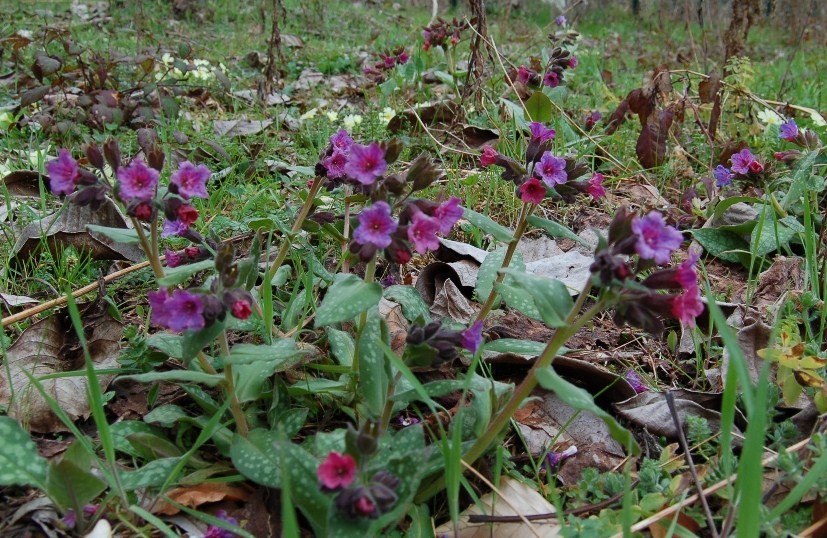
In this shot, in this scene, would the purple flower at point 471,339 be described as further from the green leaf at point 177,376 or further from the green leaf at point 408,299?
the green leaf at point 177,376

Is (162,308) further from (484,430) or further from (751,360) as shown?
(751,360)

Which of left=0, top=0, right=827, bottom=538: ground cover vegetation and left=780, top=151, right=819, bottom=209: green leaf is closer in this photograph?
left=0, top=0, right=827, bottom=538: ground cover vegetation

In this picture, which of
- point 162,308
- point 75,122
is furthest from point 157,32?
point 162,308

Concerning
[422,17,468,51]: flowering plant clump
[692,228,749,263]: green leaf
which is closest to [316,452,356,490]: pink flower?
[692,228,749,263]: green leaf

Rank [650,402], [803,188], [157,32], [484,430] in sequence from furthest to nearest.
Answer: [157,32]
[803,188]
[650,402]
[484,430]

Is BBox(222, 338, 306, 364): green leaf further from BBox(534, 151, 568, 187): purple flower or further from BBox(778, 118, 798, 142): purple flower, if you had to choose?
BBox(778, 118, 798, 142): purple flower

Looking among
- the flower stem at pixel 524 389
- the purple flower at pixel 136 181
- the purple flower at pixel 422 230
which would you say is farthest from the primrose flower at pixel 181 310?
the flower stem at pixel 524 389
